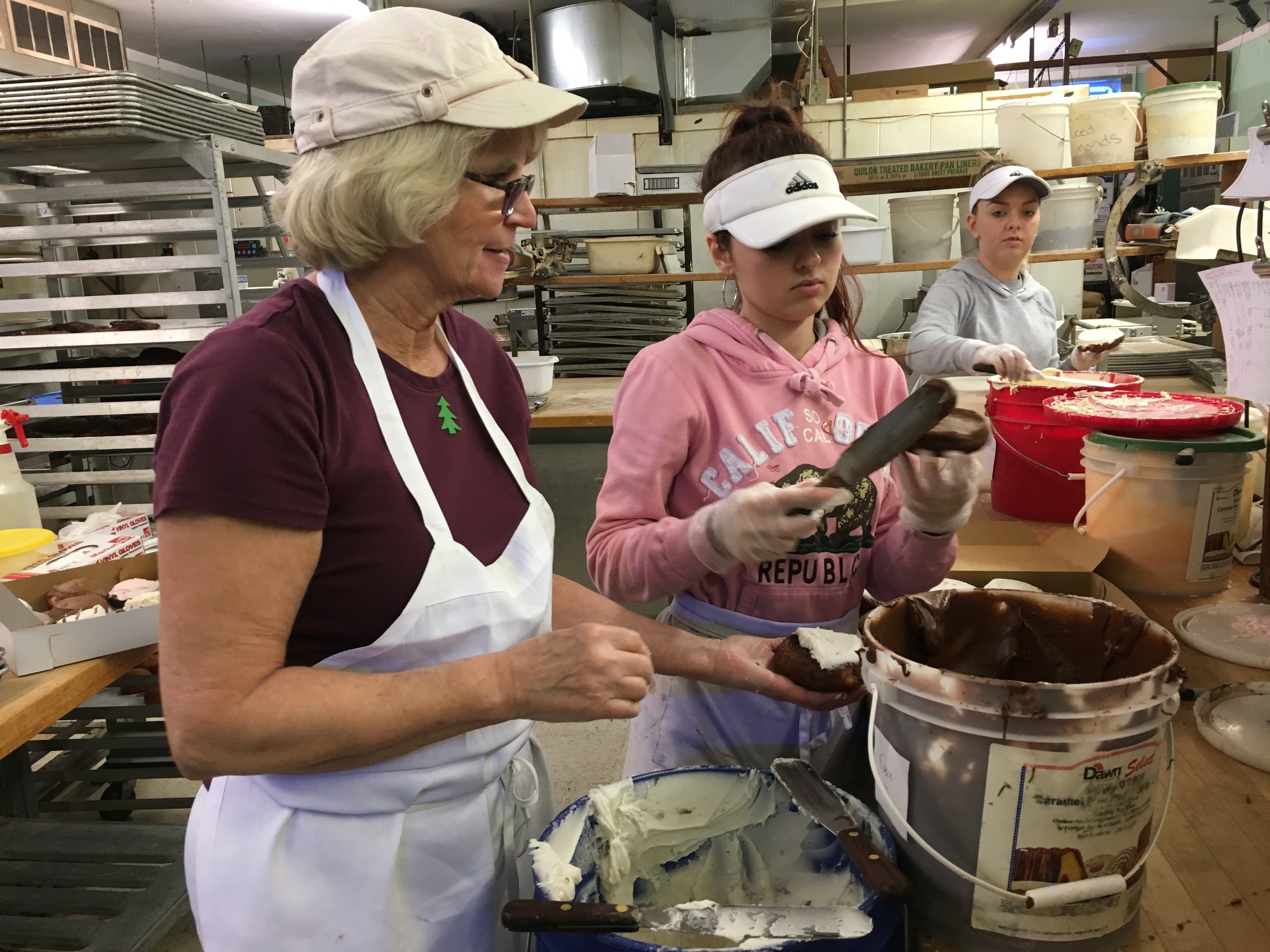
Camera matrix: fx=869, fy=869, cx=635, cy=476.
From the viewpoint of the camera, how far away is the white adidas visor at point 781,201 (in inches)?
59.9

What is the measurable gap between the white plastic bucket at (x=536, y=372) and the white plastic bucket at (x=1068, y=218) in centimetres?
240

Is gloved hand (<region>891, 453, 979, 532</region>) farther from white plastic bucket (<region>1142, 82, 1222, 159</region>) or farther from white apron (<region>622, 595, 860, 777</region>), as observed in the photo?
white plastic bucket (<region>1142, 82, 1222, 159</region>)

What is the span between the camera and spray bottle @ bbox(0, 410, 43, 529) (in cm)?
229

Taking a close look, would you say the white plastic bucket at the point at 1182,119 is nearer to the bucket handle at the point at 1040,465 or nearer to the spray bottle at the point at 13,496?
the bucket handle at the point at 1040,465

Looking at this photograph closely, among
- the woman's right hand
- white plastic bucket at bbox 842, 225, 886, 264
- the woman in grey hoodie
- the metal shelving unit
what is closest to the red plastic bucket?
the woman in grey hoodie

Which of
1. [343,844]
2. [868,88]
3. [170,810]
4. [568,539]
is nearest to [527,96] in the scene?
[343,844]

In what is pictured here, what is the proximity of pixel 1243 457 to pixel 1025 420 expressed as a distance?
0.60 metres

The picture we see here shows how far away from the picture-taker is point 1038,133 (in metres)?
4.05

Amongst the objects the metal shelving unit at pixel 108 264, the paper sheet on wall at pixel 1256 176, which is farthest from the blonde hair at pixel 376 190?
the metal shelving unit at pixel 108 264

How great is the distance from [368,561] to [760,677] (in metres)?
0.65

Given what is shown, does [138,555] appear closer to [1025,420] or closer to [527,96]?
[527,96]

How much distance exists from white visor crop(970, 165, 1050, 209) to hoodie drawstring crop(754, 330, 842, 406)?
2.12 m

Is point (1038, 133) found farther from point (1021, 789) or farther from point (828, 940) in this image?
point (828, 940)

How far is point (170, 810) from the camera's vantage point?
3.22 meters
